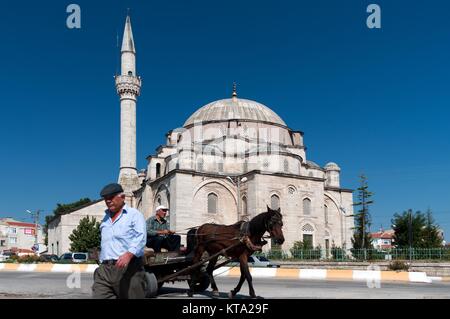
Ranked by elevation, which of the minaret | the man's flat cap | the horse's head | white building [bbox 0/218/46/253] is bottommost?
white building [bbox 0/218/46/253]

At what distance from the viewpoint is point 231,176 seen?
131ft

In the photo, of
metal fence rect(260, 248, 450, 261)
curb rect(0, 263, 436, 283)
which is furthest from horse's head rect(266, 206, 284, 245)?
metal fence rect(260, 248, 450, 261)

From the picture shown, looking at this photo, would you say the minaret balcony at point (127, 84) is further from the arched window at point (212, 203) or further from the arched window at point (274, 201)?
the arched window at point (274, 201)

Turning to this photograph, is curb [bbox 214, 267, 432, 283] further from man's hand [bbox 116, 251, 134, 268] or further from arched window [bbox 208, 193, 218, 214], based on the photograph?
arched window [bbox 208, 193, 218, 214]

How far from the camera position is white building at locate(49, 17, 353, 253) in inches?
1502

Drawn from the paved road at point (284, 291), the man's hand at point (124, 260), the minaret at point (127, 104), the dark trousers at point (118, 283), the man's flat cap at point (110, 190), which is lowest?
the paved road at point (284, 291)

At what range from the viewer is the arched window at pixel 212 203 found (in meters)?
38.8

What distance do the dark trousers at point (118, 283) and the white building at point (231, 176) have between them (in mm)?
32583

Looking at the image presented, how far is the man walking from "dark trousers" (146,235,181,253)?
4.33 metres

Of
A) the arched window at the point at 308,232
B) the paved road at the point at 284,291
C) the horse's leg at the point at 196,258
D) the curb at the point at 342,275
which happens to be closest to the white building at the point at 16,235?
the arched window at the point at 308,232

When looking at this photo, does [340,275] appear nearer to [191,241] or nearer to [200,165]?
[191,241]

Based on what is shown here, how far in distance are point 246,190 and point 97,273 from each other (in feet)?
116
